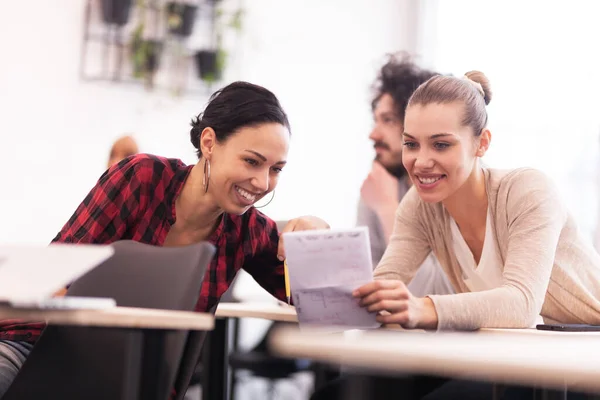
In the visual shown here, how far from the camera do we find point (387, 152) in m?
3.23

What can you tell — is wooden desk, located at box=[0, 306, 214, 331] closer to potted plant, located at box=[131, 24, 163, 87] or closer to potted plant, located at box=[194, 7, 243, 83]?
potted plant, located at box=[131, 24, 163, 87]

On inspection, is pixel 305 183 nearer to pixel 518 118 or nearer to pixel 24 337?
pixel 518 118

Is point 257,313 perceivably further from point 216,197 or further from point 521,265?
point 521,265

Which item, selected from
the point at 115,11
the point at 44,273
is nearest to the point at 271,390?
the point at 115,11

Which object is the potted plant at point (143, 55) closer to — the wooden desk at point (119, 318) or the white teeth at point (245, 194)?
the white teeth at point (245, 194)

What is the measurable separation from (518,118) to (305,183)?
1350mm

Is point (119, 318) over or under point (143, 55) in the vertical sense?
under

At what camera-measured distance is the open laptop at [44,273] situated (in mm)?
1266

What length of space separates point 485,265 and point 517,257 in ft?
0.57

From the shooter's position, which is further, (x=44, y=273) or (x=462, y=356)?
(x=44, y=273)

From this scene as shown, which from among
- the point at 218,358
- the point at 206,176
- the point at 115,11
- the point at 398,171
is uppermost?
the point at 115,11

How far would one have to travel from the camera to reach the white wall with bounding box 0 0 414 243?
4273mm

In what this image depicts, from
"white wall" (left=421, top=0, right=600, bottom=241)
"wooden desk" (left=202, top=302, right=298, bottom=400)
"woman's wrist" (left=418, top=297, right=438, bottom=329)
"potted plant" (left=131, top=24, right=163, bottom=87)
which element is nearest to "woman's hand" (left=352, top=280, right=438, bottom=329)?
"woman's wrist" (left=418, top=297, right=438, bottom=329)

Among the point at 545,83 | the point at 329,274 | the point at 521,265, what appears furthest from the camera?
the point at 545,83
